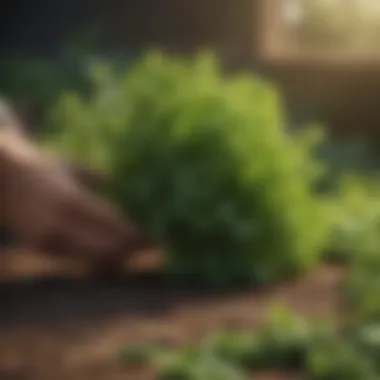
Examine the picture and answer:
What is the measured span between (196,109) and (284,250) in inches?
22.1

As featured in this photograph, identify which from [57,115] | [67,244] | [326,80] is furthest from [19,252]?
[326,80]

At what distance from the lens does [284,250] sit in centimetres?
362

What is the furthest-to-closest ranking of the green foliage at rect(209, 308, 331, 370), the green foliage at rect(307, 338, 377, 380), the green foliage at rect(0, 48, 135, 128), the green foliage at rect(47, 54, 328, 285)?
the green foliage at rect(0, 48, 135, 128) → the green foliage at rect(47, 54, 328, 285) → the green foliage at rect(209, 308, 331, 370) → the green foliage at rect(307, 338, 377, 380)

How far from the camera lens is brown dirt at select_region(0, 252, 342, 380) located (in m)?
2.71

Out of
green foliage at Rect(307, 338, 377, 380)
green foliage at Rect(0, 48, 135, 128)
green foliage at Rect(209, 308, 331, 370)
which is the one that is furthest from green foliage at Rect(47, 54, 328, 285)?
green foliage at Rect(0, 48, 135, 128)

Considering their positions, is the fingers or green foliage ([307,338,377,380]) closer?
green foliage ([307,338,377,380])

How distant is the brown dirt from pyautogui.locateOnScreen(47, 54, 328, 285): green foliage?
13 cm

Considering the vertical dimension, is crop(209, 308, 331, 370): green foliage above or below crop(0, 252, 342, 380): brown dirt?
below

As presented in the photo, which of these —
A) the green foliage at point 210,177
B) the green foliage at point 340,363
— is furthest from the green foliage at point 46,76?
the green foliage at point 340,363

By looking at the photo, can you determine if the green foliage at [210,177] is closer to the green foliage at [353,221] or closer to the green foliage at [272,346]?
the green foliage at [353,221]

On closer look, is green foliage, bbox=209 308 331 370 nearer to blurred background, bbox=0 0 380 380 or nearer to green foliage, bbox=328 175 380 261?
blurred background, bbox=0 0 380 380

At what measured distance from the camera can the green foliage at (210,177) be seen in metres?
3.52

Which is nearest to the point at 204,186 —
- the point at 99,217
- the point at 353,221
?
the point at 99,217

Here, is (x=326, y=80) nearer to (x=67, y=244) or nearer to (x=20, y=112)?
(x=20, y=112)
